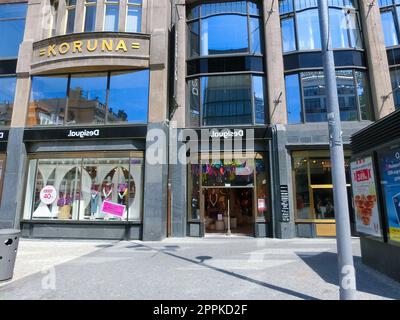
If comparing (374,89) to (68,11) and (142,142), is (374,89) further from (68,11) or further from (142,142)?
(68,11)

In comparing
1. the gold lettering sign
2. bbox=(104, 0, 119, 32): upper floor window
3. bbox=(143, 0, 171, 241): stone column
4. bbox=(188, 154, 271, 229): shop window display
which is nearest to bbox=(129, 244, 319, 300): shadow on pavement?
bbox=(143, 0, 171, 241): stone column

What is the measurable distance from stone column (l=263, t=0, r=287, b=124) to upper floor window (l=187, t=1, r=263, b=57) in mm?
525

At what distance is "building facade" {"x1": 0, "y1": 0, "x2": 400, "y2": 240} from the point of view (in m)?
13.5

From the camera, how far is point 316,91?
1423cm

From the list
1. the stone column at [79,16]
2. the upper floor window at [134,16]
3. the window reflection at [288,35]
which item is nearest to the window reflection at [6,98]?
the stone column at [79,16]

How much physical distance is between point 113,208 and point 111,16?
9.11 metres

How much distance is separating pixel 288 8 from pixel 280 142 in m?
6.88

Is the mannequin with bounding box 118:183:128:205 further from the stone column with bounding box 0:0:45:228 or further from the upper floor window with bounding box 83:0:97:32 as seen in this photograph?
the upper floor window with bounding box 83:0:97:32

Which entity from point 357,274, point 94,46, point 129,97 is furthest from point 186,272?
point 94,46

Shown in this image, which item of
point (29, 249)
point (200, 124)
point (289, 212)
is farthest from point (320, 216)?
point (29, 249)

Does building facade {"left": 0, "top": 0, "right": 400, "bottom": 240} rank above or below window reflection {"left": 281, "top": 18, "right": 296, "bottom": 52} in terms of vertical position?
below

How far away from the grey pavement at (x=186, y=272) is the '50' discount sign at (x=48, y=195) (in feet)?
8.83

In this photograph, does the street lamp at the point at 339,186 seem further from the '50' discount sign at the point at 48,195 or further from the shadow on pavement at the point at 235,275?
the '50' discount sign at the point at 48,195

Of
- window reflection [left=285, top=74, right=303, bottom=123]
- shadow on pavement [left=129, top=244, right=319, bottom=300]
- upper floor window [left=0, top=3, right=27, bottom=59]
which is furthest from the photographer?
upper floor window [left=0, top=3, right=27, bottom=59]
